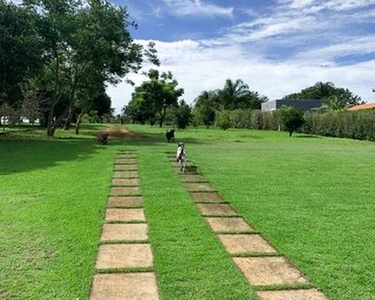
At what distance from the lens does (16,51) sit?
17766 millimetres

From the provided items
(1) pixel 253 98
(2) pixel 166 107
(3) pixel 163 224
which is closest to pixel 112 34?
(3) pixel 163 224

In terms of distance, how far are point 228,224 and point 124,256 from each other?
1646mm

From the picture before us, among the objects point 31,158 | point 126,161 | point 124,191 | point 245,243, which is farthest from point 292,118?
point 245,243

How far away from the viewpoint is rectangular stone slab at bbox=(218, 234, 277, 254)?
420 cm

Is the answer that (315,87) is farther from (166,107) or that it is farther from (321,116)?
(321,116)

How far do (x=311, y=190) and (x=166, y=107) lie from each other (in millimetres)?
43332

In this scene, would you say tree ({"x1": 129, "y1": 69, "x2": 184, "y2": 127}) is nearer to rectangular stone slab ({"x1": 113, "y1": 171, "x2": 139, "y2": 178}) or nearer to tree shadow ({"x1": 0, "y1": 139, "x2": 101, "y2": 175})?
tree shadow ({"x1": 0, "y1": 139, "x2": 101, "y2": 175})

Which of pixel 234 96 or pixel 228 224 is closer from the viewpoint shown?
pixel 228 224

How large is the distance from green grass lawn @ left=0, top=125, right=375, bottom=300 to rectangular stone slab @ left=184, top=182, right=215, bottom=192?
0.26m

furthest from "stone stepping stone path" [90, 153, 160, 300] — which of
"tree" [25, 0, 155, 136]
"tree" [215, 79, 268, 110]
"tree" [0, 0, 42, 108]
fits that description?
"tree" [215, 79, 268, 110]

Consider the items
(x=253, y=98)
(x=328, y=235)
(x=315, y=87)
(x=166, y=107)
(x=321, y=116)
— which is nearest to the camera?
(x=328, y=235)

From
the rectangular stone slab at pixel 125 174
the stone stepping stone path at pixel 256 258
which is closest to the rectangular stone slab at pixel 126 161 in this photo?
the rectangular stone slab at pixel 125 174

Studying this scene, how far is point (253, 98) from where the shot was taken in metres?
68.6

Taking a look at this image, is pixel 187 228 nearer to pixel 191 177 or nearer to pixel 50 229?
pixel 50 229
